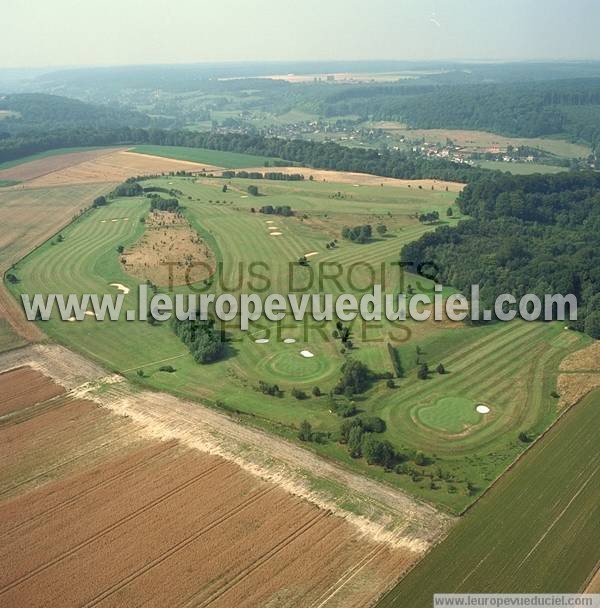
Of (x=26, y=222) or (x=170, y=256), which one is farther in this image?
(x=26, y=222)

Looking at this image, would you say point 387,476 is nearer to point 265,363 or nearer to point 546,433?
point 546,433

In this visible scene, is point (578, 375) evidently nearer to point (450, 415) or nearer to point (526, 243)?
point (450, 415)

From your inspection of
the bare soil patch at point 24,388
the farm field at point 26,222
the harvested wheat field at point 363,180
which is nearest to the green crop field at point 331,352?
the farm field at point 26,222

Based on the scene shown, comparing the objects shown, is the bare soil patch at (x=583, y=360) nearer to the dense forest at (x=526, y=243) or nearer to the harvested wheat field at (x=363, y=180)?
the dense forest at (x=526, y=243)

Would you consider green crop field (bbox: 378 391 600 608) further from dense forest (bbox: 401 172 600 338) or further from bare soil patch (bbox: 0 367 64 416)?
bare soil patch (bbox: 0 367 64 416)

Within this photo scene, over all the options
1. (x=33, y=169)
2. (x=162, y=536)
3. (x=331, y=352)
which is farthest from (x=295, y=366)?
(x=33, y=169)

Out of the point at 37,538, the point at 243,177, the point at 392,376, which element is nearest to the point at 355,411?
the point at 392,376

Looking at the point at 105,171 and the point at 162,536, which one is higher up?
the point at 105,171
